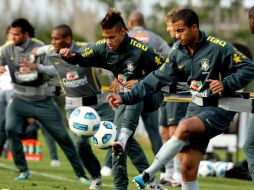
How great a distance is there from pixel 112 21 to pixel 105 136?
53.0 inches

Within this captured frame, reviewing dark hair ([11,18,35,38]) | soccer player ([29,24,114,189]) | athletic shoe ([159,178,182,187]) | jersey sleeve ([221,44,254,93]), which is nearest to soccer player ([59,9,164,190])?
jersey sleeve ([221,44,254,93])

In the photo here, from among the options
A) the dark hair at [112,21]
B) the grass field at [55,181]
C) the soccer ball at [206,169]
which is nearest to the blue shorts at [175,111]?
the grass field at [55,181]

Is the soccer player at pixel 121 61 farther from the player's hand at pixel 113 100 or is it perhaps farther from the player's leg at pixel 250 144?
Result: the player's leg at pixel 250 144

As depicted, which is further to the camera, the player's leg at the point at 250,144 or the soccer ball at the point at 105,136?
the soccer ball at the point at 105,136

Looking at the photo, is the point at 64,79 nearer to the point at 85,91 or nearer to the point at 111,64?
the point at 85,91

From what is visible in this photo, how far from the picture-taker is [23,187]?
43.5 feet

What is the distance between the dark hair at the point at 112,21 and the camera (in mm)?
11430

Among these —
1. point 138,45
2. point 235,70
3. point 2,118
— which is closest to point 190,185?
point 235,70

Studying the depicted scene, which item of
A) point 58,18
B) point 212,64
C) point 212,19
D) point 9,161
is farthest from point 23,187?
point 212,19

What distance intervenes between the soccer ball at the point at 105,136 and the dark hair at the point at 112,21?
3.77 ft

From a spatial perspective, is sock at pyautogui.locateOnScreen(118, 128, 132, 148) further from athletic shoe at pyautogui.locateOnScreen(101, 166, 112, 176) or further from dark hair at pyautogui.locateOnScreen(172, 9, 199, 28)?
athletic shoe at pyautogui.locateOnScreen(101, 166, 112, 176)

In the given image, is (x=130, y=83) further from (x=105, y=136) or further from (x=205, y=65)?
(x=205, y=65)

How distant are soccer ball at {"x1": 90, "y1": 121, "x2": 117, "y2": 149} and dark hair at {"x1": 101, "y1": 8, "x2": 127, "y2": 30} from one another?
115 centimetres

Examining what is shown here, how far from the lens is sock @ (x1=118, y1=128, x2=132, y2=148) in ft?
37.0
